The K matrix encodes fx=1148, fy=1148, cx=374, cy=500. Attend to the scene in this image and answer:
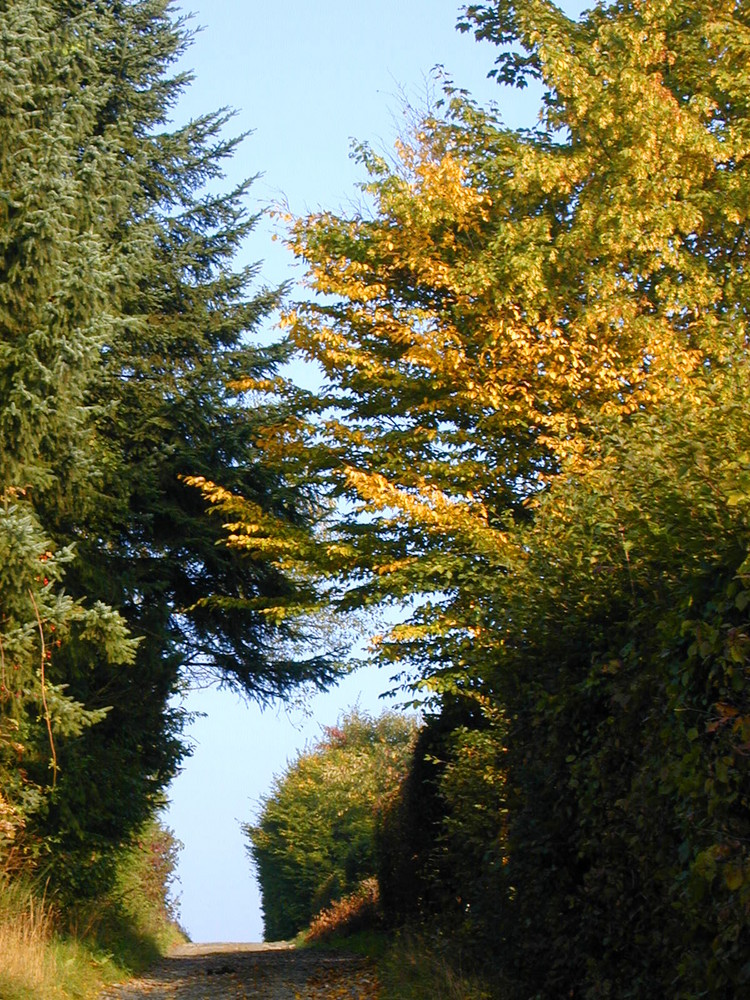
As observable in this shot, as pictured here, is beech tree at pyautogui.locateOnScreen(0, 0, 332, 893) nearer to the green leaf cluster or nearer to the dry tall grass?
the dry tall grass

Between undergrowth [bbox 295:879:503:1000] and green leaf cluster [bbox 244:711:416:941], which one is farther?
green leaf cluster [bbox 244:711:416:941]

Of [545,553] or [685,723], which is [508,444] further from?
[685,723]

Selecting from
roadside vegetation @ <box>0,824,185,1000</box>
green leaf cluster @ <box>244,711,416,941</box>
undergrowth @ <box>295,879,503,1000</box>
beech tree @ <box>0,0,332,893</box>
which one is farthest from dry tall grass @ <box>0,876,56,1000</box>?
green leaf cluster @ <box>244,711,416,941</box>

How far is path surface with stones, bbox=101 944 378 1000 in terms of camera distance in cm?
1267

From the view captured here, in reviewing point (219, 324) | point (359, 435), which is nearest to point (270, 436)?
point (359, 435)

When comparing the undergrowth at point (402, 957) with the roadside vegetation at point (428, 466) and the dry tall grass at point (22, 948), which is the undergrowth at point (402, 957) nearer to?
the roadside vegetation at point (428, 466)

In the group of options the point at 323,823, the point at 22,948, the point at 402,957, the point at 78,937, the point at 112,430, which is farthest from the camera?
the point at 323,823

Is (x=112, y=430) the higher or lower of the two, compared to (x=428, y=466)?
higher

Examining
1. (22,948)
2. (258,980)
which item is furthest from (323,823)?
(22,948)

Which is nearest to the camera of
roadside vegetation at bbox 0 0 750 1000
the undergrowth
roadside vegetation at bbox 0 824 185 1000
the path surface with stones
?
roadside vegetation at bbox 0 0 750 1000

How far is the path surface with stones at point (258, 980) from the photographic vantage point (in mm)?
12672

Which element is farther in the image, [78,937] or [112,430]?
[112,430]

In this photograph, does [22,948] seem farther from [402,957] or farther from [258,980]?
[402,957]

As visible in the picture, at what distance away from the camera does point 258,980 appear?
14461mm
